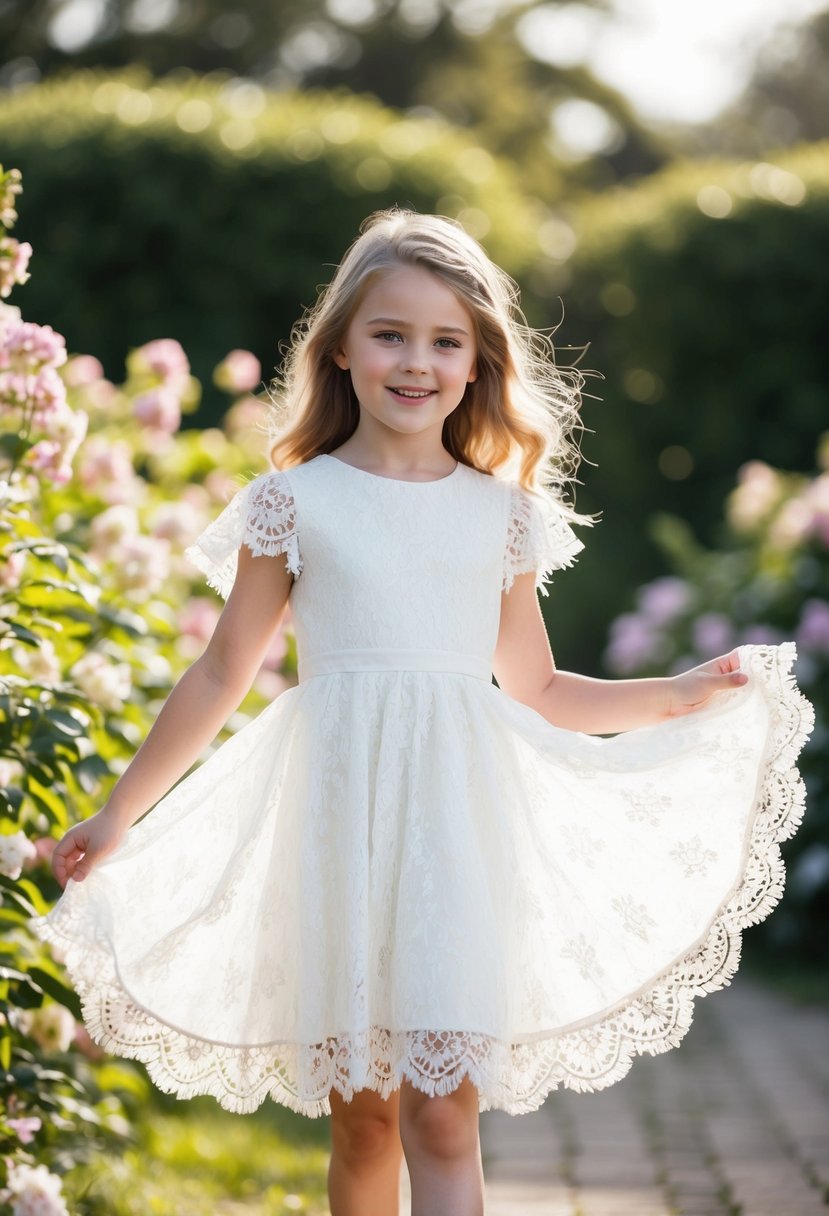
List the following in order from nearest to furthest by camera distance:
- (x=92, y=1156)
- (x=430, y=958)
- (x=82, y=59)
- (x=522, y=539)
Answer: (x=430, y=958) < (x=522, y=539) < (x=92, y=1156) < (x=82, y=59)

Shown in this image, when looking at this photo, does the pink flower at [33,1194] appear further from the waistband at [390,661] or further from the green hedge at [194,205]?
the green hedge at [194,205]

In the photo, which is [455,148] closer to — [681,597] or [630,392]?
[630,392]

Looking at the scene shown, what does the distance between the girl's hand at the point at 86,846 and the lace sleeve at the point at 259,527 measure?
17.3 inches

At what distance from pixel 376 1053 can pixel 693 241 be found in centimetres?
855

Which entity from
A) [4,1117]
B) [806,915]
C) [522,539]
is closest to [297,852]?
[522,539]

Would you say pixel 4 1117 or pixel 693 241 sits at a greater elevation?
pixel 693 241

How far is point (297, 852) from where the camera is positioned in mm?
2375

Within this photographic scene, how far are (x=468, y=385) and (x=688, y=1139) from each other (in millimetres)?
2096

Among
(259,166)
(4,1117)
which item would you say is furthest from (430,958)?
(259,166)

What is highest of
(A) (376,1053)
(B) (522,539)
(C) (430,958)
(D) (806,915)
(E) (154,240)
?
(E) (154,240)

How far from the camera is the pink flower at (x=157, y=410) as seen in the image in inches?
176

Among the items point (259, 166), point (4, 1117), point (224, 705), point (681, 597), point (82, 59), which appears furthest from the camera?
point (82, 59)

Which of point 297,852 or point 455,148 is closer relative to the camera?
point 297,852

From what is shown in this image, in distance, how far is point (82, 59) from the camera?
18219 mm
